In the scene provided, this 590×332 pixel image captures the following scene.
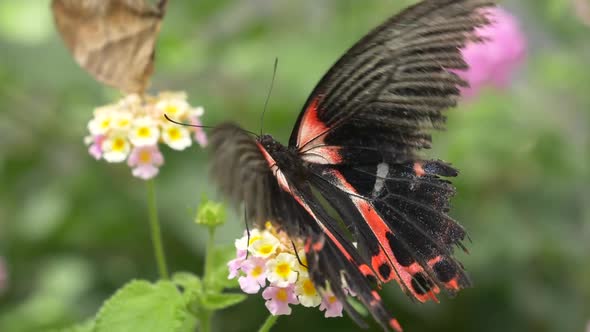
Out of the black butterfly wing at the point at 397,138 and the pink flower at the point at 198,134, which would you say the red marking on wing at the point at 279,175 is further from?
the pink flower at the point at 198,134

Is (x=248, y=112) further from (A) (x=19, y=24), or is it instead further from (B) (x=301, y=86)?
(A) (x=19, y=24)

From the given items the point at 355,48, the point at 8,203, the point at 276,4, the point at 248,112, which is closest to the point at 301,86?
the point at 248,112

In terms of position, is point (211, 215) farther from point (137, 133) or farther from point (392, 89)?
point (392, 89)

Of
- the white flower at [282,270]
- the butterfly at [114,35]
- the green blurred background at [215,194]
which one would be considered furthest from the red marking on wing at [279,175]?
the green blurred background at [215,194]

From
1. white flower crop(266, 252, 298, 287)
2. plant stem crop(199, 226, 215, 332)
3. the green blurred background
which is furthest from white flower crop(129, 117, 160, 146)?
the green blurred background

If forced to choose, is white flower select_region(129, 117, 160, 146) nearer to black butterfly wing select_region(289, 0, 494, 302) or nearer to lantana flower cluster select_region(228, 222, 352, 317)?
black butterfly wing select_region(289, 0, 494, 302)

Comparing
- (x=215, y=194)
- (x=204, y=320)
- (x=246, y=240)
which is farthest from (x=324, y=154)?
(x=215, y=194)
